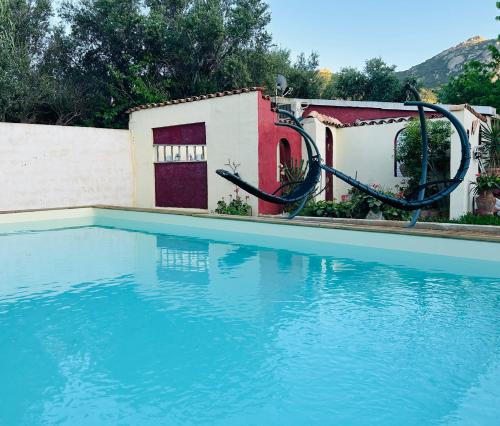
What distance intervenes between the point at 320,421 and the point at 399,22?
92.6 ft

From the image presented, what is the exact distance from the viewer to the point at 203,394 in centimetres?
314

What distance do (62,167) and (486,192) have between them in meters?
12.1

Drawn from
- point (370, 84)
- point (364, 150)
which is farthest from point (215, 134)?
point (370, 84)

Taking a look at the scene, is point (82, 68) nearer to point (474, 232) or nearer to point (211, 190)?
point (211, 190)

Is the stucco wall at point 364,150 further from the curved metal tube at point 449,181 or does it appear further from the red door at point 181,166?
the curved metal tube at point 449,181

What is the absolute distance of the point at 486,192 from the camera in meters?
9.32

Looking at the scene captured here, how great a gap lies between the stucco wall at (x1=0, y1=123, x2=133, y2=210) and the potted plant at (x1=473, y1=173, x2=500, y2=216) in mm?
11060

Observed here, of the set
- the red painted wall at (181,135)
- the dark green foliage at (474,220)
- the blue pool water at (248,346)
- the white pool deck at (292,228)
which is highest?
the red painted wall at (181,135)

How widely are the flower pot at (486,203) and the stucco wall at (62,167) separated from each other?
1109cm

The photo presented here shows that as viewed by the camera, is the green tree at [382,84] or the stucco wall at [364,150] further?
the green tree at [382,84]

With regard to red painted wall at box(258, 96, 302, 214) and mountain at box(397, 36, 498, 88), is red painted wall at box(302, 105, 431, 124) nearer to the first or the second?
red painted wall at box(258, 96, 302, 214)

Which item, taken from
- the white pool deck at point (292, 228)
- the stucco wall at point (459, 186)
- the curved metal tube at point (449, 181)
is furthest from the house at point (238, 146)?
the curved metal tube at point (449, 181)

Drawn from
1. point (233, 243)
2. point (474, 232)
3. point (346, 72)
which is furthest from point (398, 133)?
point (346, 72)

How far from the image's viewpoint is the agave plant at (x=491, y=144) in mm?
11000
